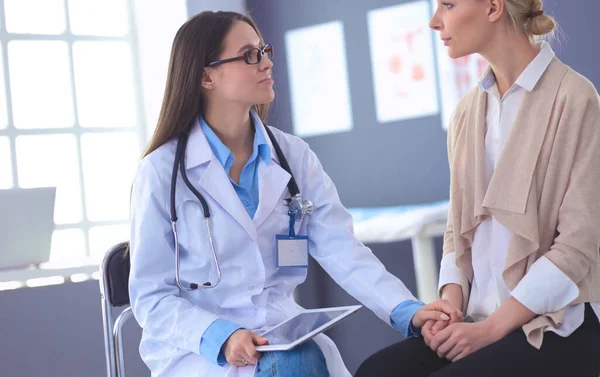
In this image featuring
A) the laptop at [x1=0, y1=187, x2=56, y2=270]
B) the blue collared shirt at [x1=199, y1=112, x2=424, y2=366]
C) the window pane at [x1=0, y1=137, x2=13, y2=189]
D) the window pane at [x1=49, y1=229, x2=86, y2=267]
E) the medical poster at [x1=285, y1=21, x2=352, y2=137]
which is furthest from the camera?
the medical poster at [x1=285, y1=21, x2=352, y2=137]

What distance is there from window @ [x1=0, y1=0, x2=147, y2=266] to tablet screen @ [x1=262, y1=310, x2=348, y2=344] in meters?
2.33

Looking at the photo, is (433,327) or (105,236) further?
(105,236)

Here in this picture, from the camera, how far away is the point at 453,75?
3730mm

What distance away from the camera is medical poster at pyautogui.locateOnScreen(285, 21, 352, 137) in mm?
4160

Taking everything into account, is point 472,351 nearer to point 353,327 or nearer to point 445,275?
point 445,275

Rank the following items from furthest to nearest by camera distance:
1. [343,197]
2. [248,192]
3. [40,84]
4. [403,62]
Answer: [343,197] → [403,62] → [40,84] → [248,192]

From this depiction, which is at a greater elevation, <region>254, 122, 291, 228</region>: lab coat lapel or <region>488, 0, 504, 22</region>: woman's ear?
<region>488, 0, 504, 22</region>: woman's ear

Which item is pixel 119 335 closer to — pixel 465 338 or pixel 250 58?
pixel 250 58

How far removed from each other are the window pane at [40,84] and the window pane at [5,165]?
0.11 m

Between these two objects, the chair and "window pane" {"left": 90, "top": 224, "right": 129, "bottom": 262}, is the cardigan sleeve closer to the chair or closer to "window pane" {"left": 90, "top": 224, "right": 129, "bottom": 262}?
the chair

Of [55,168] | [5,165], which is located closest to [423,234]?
[55,168]

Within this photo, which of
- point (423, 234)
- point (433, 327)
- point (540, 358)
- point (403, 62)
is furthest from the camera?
point (403, 62)

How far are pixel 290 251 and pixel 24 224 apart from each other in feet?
4.29

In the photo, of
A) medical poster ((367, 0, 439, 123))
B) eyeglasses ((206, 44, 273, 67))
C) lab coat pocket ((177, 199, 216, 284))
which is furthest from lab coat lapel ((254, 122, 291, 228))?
medical poster ((367, 0, 439, 123))
